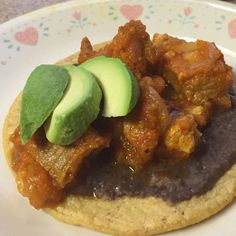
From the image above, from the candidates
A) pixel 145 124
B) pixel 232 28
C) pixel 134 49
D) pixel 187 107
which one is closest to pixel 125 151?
pixel 145 124

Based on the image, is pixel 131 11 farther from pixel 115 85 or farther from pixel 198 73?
pixel 115 85

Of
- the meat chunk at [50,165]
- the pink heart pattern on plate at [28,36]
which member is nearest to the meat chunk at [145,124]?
the meat chunk at [50,165]

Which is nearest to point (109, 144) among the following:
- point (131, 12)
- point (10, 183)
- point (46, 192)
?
point (46, 192)

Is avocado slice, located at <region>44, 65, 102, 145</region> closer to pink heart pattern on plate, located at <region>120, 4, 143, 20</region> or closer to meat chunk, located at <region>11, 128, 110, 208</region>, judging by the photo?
meat chunk, located at <region>11, 128, 110, 208</region>

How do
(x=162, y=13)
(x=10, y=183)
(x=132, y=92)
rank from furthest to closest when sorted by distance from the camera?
1. (x=162, y=13)
2. (x=10, y=183)
3. (x=132, y=92)

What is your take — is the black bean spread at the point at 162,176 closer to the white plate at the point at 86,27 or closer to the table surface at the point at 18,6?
the white plate at the point at 86,27

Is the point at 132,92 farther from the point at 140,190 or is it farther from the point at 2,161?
the point at 2,161
